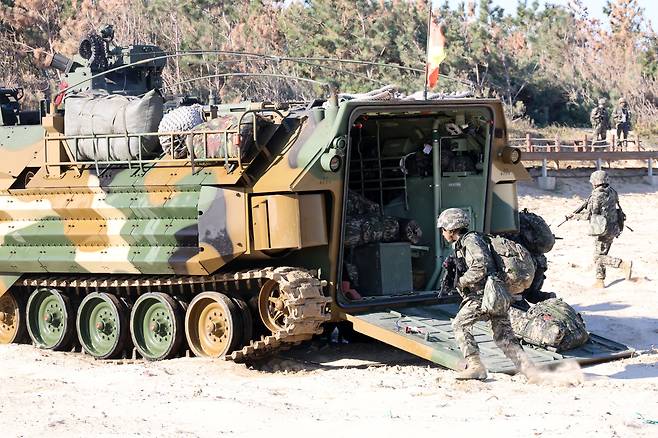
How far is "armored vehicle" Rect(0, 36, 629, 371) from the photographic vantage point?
12.0m

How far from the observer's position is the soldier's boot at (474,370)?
10758mm

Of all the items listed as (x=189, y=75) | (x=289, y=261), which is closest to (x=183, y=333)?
(x=289, y=261)

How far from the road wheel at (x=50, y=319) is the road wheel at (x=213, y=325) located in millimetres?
1891

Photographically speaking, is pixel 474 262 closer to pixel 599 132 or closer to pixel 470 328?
pixel 470 328

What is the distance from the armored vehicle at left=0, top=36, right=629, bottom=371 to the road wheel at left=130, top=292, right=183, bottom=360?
0.07 ft

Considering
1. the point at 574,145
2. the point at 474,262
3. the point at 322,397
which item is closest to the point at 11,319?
the point at 322,397

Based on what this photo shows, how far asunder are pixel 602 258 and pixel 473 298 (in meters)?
7.77

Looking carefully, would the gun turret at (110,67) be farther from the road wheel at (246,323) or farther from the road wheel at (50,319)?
the road wheel at (246,323)

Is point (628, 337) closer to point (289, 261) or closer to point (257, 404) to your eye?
point (289, 261)

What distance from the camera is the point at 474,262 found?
35.0 feet

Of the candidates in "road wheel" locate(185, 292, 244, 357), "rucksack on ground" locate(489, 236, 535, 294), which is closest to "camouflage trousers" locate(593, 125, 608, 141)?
"road wheel" locate(185, 292, 244, 357)

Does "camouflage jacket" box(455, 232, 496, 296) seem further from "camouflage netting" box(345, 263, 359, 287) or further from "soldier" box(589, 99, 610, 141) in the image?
"soldier" box(589, 99, 610, 141)

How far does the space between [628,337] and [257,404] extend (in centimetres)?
538

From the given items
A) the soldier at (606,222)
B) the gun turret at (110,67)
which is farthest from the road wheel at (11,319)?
the soldier at (606,222)
